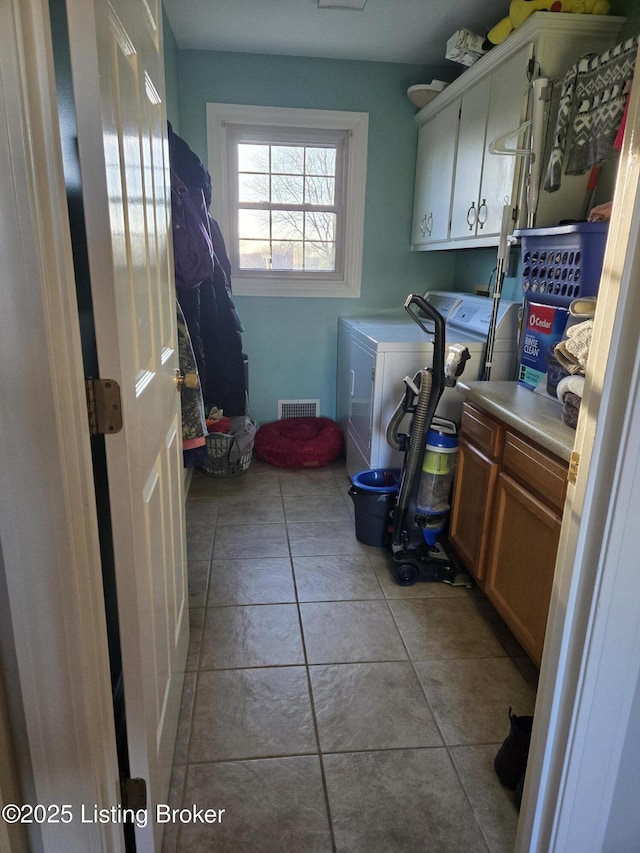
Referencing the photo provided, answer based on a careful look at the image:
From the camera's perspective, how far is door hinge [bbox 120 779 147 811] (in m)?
1.11

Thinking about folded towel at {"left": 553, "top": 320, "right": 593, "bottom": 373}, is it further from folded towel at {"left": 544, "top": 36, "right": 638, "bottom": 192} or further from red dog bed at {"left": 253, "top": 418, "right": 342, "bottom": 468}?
red dog bed at {"left": 253, "top": 418, "right": 342, "bottom": 468}

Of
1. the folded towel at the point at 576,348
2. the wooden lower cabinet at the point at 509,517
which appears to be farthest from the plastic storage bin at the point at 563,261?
the wooden lower cabinet at the point at 509,517

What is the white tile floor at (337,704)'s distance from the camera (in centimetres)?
A: 138

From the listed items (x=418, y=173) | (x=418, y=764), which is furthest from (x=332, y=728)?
(x=418, y=173)

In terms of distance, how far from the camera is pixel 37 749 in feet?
3.07

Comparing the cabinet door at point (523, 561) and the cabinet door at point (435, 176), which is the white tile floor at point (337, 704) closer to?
the cabinet door at point (523, 561)

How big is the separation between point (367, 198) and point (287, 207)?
1.79 ft

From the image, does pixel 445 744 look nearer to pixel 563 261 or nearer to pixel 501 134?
pixel 563 261

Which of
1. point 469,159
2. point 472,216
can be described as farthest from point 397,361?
point 469,159

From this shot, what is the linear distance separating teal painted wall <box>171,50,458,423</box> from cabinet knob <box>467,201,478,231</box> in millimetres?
1028

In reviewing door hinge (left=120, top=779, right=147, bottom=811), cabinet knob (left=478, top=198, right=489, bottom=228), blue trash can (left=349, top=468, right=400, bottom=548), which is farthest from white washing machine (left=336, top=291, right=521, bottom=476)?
door hinge (left=120, top=779, right=147, bottom=811)

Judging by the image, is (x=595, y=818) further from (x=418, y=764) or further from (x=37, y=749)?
(x=37, y=749)

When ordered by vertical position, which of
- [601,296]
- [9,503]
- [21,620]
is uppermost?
[601,296]

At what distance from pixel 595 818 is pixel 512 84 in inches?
103
